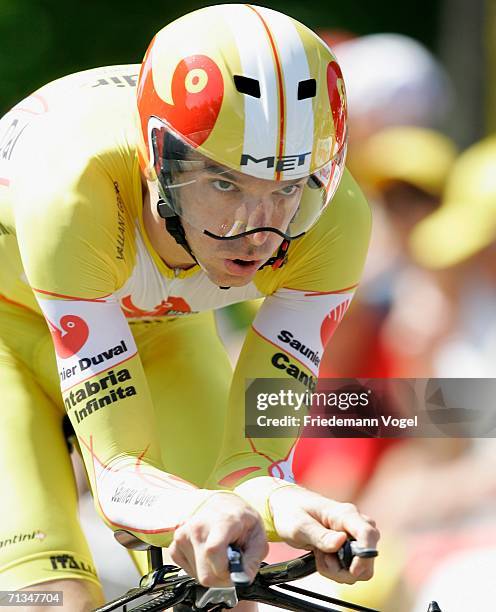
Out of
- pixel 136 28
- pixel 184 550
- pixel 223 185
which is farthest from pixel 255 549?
pixel 136 28

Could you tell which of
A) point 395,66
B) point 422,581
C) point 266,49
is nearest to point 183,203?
point 266,49

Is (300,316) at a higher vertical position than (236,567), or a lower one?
higher

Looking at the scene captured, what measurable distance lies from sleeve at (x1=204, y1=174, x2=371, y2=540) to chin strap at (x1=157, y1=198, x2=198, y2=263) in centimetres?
42

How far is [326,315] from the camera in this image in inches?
147

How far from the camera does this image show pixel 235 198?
315 centimetres

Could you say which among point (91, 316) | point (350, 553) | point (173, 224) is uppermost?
point (173, 224)

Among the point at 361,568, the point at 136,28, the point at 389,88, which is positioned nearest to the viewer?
the point at 361,568

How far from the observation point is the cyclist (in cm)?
312

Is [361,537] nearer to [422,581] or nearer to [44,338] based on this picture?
[44,338]

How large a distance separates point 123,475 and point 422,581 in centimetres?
208

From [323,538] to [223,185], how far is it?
0.92 meters

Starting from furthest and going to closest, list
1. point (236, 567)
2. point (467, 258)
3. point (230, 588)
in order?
1. point (467, 258)
2. point (230, 588)
3. point (236, 567)

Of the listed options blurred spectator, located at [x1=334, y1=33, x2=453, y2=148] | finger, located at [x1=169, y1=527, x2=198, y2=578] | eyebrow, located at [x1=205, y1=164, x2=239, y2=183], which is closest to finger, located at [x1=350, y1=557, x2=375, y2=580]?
finger, located at [x1=169, y1=527, x2=198, y2=578]

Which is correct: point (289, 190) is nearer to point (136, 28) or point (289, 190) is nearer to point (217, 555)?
point (217, 555)
